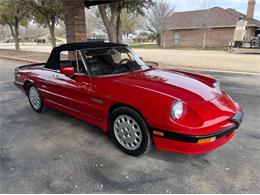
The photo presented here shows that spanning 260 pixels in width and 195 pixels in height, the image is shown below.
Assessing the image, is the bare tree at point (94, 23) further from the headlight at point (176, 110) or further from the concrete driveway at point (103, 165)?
the headlight at point (176, 110)

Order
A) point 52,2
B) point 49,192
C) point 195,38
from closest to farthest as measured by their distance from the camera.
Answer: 1. point 49,192
2. point 52,2
3. point 195,38

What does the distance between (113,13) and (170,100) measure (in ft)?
28.9

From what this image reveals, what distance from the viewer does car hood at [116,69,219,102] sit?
111 inches

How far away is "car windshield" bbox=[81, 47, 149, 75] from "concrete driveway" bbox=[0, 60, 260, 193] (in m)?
1.08

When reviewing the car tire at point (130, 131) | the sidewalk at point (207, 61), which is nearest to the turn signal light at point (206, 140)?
the car tire at point (130, 131)

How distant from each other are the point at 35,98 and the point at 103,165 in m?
2.70

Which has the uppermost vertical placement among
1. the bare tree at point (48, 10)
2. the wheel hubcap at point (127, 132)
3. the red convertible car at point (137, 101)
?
the bare tree at point (48, 10)

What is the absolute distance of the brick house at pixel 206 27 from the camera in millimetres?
28000

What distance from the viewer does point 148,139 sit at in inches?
112

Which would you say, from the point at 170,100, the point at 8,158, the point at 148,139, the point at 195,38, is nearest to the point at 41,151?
the point at 8,158

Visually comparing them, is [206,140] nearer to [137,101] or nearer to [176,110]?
[176,110]

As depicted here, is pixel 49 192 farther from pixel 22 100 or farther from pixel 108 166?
pixel 22 100

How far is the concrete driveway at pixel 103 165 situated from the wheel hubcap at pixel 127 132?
0.57 ft

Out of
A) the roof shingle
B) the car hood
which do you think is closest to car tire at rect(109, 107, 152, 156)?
the car hood
